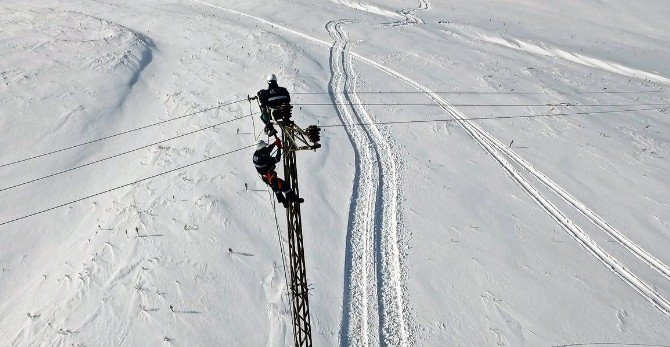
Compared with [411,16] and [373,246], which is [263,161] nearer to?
[373,246]

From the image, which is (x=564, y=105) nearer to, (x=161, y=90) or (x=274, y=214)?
(x=274, y=214)

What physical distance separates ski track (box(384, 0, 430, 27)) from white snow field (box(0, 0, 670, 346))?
31.2 ft

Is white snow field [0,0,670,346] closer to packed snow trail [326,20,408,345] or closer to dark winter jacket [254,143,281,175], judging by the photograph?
packed snow trail [326,20,408,345]

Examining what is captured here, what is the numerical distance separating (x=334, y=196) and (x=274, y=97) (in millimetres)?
7713

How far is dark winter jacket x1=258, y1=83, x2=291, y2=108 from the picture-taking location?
8320 mm

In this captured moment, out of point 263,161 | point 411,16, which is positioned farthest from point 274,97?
point 411,16

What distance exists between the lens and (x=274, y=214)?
1427 cm

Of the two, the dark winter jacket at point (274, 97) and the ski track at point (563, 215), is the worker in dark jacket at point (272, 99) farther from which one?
the ski track at point (563, 215)

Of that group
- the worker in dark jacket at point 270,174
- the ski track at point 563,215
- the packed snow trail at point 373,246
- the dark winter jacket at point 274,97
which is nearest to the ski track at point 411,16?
the ski track at point 563,215

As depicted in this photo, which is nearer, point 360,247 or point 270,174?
point 270,174

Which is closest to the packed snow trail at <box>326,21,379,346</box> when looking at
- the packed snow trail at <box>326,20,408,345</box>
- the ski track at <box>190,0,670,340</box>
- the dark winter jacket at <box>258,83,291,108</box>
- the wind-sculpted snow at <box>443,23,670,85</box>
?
the packed snow trail at <box>326,20,408,345</box>

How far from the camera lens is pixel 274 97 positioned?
330 inches

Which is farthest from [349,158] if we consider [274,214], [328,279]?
[328,279]

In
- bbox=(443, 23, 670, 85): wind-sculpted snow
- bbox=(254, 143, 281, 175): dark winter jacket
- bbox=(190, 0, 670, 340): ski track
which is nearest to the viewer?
bbox=(254, 143, 281, 175): dark winter jacket
